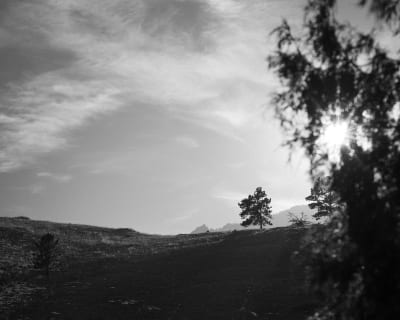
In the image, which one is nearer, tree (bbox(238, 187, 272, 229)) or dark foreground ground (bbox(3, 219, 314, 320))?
dark foreground ground (bbox(3, 219, 314, 320))

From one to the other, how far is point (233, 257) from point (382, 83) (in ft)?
136

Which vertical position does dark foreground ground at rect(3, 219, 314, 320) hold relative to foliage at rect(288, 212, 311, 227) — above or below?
below

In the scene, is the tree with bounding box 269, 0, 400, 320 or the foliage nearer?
the tree with bounding box 269, 0, 400, 320

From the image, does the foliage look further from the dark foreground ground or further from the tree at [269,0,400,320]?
the tree at [269,0,400,320]

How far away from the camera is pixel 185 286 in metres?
40.3

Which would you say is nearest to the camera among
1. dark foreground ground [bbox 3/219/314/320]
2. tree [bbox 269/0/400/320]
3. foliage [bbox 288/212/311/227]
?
tree [bbox 269/0/400/320]

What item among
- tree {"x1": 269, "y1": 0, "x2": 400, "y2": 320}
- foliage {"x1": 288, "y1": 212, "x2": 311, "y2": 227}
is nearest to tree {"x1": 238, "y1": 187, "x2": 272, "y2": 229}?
foliage {"x1": 288, "y1": 212, "x2": 311, "y2": 227}

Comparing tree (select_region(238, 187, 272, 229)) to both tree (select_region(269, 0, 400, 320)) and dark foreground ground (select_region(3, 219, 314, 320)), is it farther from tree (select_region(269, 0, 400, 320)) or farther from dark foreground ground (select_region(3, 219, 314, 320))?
tree (select_region(269, 0, 400, 320))

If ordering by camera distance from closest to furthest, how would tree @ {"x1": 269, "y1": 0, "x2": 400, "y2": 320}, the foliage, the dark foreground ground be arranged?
1. tree @ {"x1": 269, "y1": 0, "x2": 400, "y2": 320}
2. the dark foreground ground
3. the foliage

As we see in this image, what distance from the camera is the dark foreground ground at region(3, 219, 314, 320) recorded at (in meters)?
31.2

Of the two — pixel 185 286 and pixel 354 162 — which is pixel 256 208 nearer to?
pixel 185 286

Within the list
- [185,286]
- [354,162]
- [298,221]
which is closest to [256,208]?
[298,221]

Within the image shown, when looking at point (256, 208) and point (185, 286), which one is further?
point (256, 208)

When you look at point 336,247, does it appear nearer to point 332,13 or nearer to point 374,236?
point 374,236
